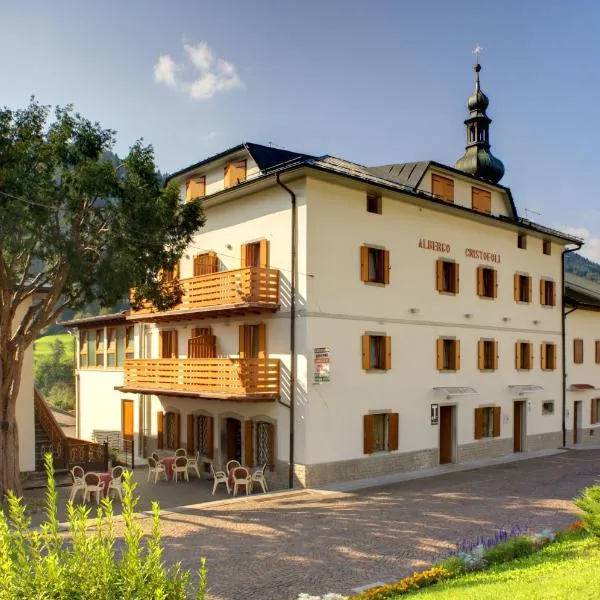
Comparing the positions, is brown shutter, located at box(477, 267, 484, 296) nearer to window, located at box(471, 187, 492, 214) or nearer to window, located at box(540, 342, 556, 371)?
window, located at box(471, 187, 492, 214)

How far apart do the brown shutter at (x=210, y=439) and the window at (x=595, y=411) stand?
831 inches

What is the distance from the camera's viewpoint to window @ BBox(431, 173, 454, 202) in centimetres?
2444

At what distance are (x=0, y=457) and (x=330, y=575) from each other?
395 inches

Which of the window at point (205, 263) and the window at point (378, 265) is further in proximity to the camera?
the window at point (205, 263)

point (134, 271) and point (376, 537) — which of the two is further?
point (134, 271)

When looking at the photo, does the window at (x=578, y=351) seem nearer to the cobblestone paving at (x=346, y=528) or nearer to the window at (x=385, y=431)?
the cobblestone paving at (x=346, y=528)

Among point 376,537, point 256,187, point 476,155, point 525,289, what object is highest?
point 476,155

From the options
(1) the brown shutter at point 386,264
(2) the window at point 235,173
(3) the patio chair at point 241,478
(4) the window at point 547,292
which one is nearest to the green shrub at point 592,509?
(3) the patio chair at point 241,478

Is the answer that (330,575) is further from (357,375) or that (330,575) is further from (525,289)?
(525,289)

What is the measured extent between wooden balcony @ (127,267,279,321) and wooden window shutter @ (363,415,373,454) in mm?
4753

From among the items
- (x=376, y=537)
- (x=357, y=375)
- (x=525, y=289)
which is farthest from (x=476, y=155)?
(x=376, y=537)

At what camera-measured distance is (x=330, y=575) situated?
1090 centimetres

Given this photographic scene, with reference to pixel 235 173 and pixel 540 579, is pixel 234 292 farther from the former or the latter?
pixel 540 579

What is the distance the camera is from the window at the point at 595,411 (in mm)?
33469
